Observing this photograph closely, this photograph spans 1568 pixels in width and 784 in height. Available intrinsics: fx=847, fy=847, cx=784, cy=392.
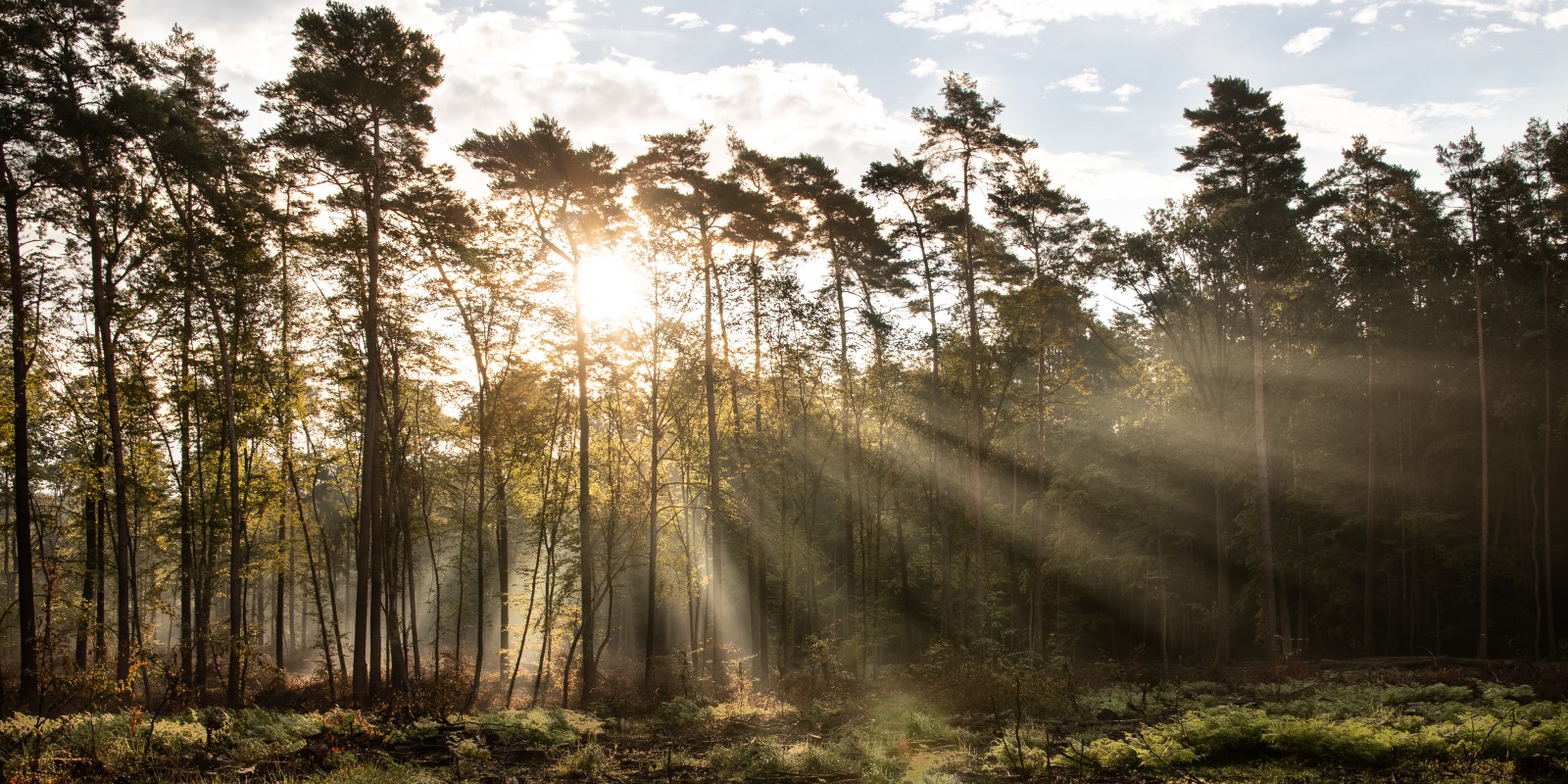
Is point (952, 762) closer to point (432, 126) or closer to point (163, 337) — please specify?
point (432, 126)

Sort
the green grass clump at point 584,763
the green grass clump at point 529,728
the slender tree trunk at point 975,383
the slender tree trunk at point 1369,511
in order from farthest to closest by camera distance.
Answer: the slender tree trunk at point 1369,511 → the slender tree trunk at point 975,383 → the green grass clump at point 529,728 → the green grass clump at point 584,763

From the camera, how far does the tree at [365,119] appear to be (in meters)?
16.9

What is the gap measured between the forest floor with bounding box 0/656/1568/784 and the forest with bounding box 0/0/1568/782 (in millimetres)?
93

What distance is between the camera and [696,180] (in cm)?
2364

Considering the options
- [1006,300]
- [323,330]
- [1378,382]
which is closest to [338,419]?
[323,330]

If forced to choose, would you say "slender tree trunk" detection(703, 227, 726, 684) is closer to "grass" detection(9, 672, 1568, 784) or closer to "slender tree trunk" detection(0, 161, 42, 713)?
"grass" detection(9, 672, 1568, 784)

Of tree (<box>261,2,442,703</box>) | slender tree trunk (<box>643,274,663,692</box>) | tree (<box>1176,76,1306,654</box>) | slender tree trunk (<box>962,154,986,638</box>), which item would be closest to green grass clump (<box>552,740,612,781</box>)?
tree (<box>261,2,442,703</box>)

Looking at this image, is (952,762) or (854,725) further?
(854,725)

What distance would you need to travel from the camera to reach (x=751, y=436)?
27.1 metres

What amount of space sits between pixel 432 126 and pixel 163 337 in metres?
8.54

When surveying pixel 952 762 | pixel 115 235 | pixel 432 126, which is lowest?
pixel 952 762

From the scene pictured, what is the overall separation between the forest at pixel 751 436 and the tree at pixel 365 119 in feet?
0.29

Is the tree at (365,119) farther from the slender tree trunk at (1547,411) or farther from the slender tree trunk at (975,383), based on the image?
the slender tree trunk at (1547,411)

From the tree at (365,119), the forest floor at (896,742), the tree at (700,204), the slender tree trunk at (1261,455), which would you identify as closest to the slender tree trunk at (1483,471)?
the slender tree trunk at (1261,455)
